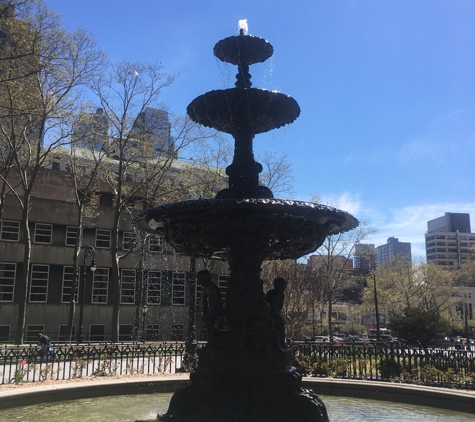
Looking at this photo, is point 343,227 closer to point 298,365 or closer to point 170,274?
point 298,365

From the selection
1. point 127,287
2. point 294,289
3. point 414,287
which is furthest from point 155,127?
point 414,287

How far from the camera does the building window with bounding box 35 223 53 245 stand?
3816cm

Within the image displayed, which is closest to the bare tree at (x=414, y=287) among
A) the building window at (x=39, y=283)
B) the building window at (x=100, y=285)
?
the building window at (x=100, y=285)

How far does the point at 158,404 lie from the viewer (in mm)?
8852

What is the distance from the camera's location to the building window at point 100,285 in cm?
3981

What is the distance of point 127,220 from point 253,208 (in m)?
36.4

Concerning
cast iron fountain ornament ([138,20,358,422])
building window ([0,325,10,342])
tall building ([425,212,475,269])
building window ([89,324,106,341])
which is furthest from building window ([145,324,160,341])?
tall building ([425,212,475,269])

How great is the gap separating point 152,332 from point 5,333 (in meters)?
11.5

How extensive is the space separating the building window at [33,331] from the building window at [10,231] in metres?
6.88

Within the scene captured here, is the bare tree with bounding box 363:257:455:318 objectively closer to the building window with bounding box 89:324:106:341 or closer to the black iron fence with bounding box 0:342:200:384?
the building window with bounding box 89:324:106:341

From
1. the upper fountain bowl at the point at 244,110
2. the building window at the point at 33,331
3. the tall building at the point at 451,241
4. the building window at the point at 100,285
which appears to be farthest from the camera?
the tall building at the point at 451,241

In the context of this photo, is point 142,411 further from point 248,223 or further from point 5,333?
point 5,333

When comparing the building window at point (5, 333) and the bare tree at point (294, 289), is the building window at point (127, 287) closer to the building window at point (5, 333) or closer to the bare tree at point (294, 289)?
the building window at point (5, 333)

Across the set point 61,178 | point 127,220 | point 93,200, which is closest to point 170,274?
point 127,220
